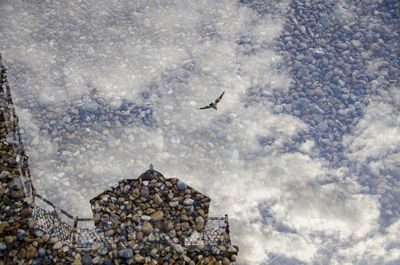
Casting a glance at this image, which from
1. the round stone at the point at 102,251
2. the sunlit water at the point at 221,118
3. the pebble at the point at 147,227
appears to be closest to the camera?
the round stone at the point at 102,251

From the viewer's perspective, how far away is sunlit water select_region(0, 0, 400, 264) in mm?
3193

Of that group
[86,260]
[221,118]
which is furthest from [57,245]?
[221,118]

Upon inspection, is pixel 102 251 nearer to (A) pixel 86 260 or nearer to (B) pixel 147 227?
(A) pixel 86 260

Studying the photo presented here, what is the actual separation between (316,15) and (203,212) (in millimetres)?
3454

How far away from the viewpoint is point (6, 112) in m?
3.42

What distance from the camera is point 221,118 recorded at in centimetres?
372

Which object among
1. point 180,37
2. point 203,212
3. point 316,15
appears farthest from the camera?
point 316,15

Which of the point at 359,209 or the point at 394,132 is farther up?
the point at 394,132

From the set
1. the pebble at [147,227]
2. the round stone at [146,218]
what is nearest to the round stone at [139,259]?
the pebble at [147,227]

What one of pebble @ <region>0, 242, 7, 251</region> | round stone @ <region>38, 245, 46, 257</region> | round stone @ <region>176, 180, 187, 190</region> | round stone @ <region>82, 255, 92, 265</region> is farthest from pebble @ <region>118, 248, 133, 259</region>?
pebble @ <region>0, 242, 7, 251</region>

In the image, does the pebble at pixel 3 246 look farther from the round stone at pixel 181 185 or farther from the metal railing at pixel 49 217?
the round stone at pixel 181 185

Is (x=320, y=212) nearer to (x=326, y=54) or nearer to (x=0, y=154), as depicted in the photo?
(x=326, y=54)

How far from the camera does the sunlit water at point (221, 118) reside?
319 centimetres

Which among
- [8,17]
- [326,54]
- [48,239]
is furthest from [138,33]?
[48,239]
